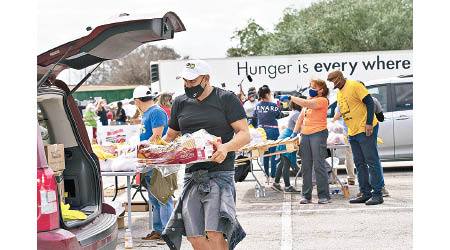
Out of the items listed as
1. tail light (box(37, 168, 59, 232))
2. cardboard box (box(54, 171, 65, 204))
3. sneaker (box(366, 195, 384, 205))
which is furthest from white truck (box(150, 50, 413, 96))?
tail light (box(37, 168, 59, 232))

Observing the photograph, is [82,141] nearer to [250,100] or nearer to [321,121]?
[321,121]

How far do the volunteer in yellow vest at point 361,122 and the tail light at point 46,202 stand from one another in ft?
18.5

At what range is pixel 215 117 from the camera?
5.27 meters

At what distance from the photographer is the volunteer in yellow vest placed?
9.27m

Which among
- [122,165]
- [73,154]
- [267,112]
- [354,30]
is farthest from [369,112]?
[354,30]

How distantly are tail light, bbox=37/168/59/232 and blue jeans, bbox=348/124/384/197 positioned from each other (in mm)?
5746

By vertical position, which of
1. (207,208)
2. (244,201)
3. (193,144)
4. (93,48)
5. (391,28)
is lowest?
(244,201)

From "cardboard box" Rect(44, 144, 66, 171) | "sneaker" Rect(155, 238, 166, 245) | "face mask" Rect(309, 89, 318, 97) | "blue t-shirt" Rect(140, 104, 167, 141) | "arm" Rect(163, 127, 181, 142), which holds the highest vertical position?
"face mask" Rect(309, 89, 318, 97)

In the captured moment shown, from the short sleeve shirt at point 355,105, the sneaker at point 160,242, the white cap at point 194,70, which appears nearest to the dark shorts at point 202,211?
the white cap at point 194,70

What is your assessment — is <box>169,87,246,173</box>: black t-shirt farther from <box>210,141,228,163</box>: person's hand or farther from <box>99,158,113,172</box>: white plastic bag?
<box>99,158,113,172</box>: white plastic bag

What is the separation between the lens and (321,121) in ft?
31.8

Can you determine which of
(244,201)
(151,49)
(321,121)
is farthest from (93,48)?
(151,49)

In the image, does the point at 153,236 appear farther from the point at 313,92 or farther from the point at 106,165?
the point at 313,92

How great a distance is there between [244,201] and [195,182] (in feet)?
17.9
